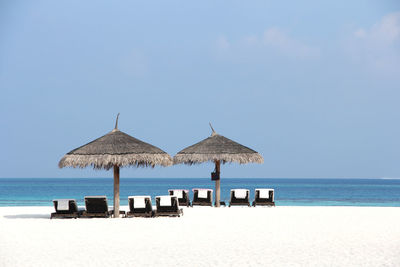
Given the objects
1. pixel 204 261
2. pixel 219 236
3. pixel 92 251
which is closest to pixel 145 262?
pixel 204 261

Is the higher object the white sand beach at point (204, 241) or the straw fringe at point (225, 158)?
the straw fringe at point (225, 158)

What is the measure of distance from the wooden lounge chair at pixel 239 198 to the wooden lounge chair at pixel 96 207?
465 centimetres

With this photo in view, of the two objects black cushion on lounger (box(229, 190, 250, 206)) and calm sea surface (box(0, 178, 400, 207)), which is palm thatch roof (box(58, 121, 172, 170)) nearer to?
black cushion on lounger (box(229, 190, 250, 206))

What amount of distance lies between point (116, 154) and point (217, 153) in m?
4.36

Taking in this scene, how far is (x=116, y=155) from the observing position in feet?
43.2

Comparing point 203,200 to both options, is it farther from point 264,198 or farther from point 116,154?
point 116,154

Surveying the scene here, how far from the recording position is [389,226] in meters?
11.6

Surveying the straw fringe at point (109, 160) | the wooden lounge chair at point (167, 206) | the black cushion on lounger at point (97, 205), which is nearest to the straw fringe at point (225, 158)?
the straw fringe at point (109, 160)

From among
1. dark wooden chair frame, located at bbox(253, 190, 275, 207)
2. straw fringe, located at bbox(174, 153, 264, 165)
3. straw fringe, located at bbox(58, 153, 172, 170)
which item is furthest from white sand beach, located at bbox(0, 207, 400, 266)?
straw fringe, located at bbox(174, 153, 264, 165)

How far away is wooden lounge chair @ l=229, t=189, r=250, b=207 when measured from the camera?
16.8m

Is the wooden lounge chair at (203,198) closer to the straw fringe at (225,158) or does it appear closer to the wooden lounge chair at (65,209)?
the straw fringe at (225,158)

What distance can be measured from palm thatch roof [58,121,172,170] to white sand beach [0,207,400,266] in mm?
1287

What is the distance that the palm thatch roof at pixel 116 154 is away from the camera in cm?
1316

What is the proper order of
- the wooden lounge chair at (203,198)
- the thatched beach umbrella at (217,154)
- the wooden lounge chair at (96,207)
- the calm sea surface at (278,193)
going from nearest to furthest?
the wooden lounge chair at (96,207) → the thatched beach umbrella at (217,154) → the wooden lounge chair at (203,198) → the calm sea surface at (278,193)
